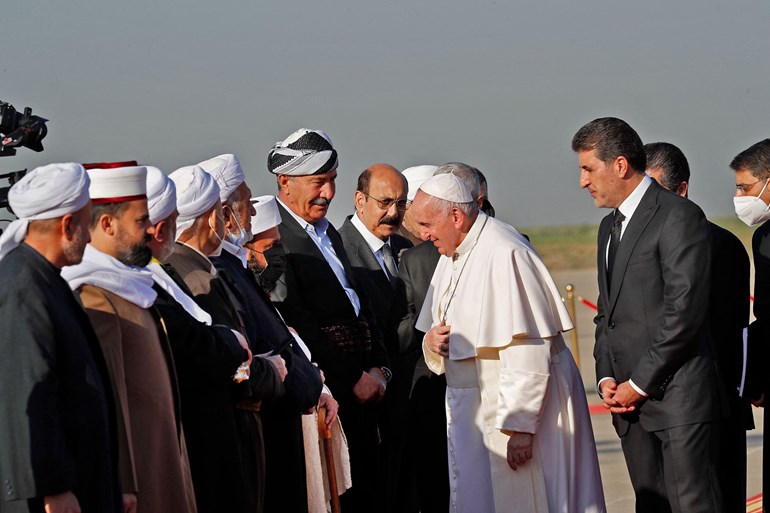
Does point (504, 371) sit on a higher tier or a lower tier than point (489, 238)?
A: lower

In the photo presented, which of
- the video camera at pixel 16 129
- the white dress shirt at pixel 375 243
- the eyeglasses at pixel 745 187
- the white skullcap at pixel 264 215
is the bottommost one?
the white dress shirt at pixel 375 243

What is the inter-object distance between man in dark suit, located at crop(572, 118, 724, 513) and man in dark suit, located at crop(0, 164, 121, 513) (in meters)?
3.01

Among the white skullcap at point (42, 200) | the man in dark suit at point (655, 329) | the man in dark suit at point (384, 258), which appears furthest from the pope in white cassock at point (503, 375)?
the white skullcap at point (42, 200)

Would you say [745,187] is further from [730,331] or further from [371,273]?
[371,273]

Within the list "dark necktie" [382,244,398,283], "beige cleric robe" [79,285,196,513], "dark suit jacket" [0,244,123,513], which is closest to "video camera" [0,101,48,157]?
"beige cleric robe" [79,285,196,513]

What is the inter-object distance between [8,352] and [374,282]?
4.30m

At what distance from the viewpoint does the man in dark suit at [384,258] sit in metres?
7.46

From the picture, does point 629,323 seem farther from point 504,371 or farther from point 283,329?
point 283,329

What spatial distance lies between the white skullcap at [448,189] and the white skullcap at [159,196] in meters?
1.73

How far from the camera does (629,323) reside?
6.19m

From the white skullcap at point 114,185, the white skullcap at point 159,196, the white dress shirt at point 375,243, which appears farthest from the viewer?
the white dress shirt at point 375,243

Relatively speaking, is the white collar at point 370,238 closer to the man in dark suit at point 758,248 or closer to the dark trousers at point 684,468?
the man in dark suit at point 758,248

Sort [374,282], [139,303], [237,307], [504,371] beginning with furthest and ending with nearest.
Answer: [374,282]
[504,371]
[237,307]
[139,303]

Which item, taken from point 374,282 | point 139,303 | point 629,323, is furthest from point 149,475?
point 374,282
